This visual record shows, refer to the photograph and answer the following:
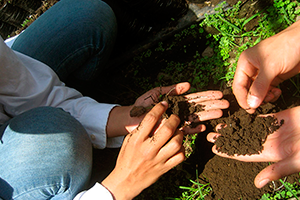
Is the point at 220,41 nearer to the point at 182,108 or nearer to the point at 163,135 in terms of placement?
the point at 182,108

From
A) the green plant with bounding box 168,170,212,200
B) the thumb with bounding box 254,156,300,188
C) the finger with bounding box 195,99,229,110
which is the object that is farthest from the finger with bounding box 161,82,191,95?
the thumb with bounding box 254,156,300,188

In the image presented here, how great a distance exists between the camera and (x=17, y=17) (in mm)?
3869

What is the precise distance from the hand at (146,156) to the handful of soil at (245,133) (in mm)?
405

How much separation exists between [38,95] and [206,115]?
4.95 feet

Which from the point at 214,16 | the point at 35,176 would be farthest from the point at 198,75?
the point at 35,176

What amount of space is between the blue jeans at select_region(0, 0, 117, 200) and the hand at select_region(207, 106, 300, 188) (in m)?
1.39

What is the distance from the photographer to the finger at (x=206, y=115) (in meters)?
1.99

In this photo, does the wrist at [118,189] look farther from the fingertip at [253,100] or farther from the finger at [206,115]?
the fingertip at [253,100]

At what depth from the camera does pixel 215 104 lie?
6.70ft

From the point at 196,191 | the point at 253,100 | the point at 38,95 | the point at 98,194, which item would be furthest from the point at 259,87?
the point at 38,95

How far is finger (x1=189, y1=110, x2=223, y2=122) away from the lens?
199 centimetres

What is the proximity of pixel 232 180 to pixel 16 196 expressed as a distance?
1.82 metres

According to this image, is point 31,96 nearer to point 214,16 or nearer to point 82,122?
point 82,122

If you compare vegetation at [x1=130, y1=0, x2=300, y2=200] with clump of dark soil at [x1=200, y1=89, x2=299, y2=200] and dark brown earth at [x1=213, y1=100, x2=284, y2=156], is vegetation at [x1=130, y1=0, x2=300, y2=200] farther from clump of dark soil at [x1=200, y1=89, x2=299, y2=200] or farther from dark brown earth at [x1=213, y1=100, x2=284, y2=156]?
dark brown earth at [x1=213, y1=100, x2=284, y2=156]
